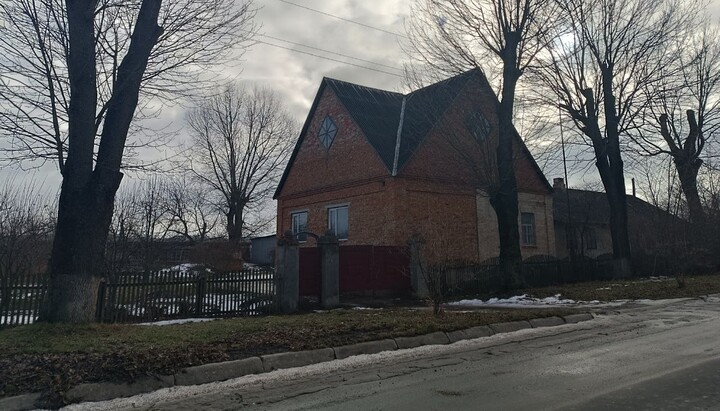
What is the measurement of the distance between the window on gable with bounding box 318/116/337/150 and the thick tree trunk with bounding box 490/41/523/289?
→ 374 inches

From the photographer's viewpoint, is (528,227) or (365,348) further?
(528,227)

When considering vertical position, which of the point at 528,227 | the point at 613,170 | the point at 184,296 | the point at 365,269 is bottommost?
the point at 184,296

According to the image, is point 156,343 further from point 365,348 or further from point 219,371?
point 365,348

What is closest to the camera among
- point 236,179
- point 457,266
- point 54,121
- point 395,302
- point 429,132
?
point 54,121

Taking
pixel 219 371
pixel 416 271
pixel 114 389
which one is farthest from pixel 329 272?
pixel 114 389

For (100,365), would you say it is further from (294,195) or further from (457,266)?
(294,195)

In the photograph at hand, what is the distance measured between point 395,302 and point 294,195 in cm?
1223

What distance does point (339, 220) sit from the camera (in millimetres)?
25188

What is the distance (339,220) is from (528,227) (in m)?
10.5

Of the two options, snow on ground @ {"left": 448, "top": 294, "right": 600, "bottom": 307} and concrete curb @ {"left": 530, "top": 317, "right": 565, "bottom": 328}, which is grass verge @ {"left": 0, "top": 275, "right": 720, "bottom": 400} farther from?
snow on ground @ {"left": 448, "top": 294, "right": 600, "bottom": 307}

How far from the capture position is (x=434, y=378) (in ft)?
21.6

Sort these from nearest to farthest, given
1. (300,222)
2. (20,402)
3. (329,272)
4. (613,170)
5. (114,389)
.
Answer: (20,402) < (114,389) < (329,272) < (613,170) < (300,222)

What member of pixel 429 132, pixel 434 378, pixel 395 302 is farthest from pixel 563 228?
pixel 434 378

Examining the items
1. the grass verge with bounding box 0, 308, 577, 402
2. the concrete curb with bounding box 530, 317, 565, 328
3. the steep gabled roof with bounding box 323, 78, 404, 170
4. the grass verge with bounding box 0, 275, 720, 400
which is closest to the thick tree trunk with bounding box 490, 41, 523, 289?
the steep gabled roof with bounding box 323, 78, 404, 170
